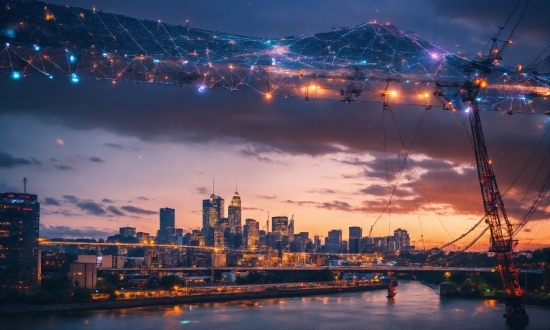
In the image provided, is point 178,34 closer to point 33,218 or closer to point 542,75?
point 542,75

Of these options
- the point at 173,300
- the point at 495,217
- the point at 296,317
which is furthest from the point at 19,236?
the point at 495,217

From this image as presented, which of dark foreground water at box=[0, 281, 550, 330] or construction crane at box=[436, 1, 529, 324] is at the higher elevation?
construction crane at box=[436, 1, 529, 324]

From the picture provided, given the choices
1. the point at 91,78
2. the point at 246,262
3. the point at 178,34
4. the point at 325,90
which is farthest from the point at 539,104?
the point at 246,262

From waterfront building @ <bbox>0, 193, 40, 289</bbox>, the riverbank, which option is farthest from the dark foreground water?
waterfront building @ <bbox>0, 193, 40, 289</bbox>

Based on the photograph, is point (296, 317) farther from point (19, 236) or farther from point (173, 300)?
point (19, 236)

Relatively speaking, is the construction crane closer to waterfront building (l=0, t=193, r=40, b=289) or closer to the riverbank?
the riverbank
